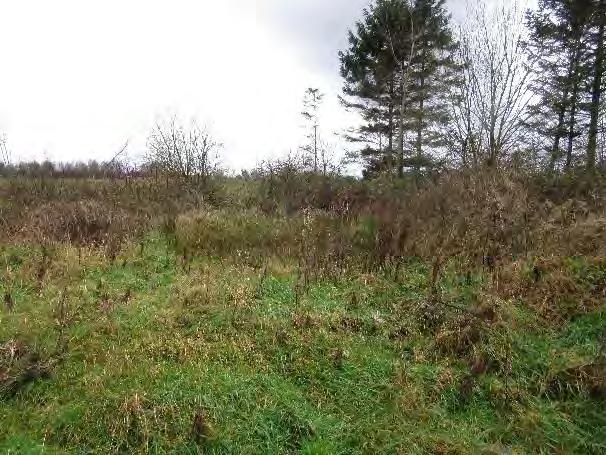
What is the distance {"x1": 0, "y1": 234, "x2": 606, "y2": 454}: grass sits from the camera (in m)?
3.57

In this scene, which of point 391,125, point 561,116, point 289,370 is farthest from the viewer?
point 391,125

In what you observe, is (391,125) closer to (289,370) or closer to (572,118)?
(572,118)

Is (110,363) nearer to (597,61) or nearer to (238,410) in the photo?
(238,410)

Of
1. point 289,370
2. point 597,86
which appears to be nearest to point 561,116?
point 597,86

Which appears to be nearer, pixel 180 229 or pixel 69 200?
pixel 180 229

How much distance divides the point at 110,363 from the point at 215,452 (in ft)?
4.91

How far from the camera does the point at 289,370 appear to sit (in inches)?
171

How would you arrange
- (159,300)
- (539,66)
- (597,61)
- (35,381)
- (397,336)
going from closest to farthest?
(35,381)
(397,336)
(159,300)
(597,61)
(539,66)

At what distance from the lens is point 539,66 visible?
18281 millimetres

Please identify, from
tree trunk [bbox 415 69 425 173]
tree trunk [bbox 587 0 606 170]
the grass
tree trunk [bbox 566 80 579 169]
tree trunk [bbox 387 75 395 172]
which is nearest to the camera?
the grass

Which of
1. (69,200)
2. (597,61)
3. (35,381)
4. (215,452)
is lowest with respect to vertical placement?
(215,452)

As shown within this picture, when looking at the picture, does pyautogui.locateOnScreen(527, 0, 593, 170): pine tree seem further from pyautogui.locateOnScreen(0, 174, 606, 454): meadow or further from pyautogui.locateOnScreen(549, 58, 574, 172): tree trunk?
pyautogui.locateOnScreen(0, 174, 606, 454): meadow

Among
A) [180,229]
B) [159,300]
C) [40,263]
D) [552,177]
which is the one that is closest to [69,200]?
[180,229]

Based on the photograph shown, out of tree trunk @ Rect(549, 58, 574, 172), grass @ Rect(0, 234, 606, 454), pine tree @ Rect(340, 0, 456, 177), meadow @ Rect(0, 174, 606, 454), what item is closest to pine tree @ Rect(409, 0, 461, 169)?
pine tree @ Rect(340, 0, 456, 177)
